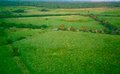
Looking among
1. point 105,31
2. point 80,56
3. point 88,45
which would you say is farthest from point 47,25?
point 80,56

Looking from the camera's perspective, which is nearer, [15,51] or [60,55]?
[60,55]

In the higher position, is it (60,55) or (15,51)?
(60,55)

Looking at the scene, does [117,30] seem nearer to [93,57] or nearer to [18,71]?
[93,57]

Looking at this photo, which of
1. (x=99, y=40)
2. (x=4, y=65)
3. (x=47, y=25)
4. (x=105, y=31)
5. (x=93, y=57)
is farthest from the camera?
(x=47, y=25)

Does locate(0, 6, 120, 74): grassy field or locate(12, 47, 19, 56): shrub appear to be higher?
locate(0, 6, 120, 74): grassy field

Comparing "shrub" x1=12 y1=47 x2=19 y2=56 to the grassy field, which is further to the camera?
"shrub" x1=12 y1=47 x2=19 y2=56

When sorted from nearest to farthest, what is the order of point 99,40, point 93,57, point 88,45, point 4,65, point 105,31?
point 4,65, point 93,57, point 88,45, point 99,40, point 105,31

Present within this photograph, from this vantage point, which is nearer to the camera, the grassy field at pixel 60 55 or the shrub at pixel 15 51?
the grassy field at pixel 60 55

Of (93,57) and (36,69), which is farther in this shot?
(93,57)

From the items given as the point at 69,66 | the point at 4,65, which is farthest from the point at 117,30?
the point at 4,65

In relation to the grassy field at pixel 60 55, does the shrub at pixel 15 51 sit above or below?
below
